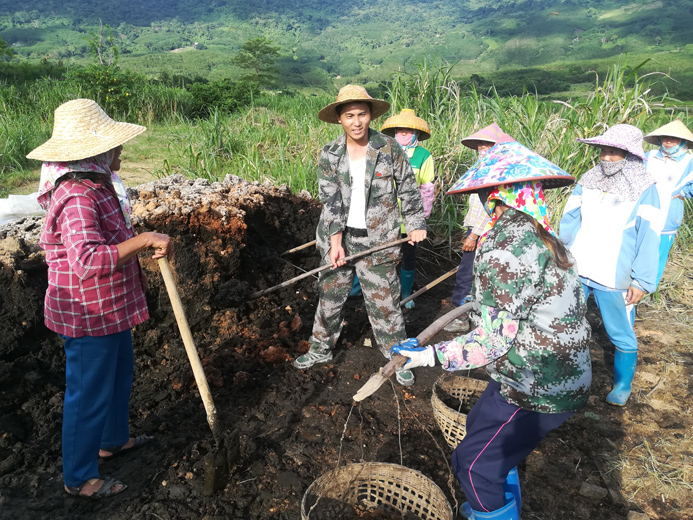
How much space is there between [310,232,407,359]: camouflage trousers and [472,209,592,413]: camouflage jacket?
1498 millimetres

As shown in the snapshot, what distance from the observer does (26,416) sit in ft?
8.66

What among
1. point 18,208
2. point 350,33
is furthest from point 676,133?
point 350,33

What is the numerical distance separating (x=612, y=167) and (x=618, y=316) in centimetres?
97

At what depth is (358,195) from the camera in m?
3.09

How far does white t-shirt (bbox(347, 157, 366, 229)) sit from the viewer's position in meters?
3.03

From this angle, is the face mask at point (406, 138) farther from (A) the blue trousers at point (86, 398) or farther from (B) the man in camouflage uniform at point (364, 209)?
(A) the blue trousers at point (86, 398)

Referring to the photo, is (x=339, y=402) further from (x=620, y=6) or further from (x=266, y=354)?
(x=620, y=6)

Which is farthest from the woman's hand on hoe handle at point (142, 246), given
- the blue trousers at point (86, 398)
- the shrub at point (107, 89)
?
the shrub at point (107, 89)

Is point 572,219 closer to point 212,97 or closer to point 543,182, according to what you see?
point 543,182

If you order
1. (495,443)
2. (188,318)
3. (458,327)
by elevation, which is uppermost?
(495,443)

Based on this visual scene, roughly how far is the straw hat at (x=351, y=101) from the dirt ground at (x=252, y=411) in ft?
4.53

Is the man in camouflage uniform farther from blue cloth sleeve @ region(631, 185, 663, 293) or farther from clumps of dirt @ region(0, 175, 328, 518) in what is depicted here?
blue cloth sleeve @ region(631, 185, 663, 293)

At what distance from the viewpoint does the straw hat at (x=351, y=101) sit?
287 centimetres

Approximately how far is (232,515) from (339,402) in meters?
1.02
